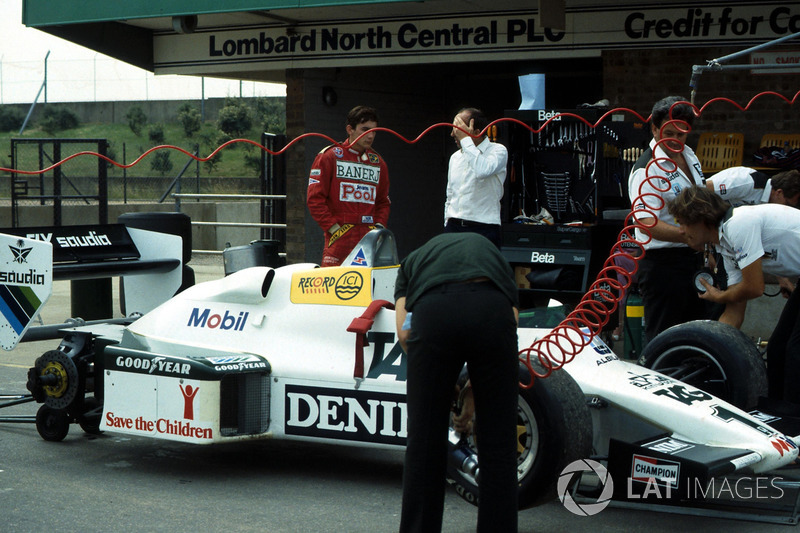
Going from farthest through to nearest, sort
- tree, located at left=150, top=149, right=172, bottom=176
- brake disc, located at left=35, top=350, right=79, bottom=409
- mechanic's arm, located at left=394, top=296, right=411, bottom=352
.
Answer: tree, located at left=150, top=149, right=172, bottom=176 → brake disc, located at left=35, top=350, right=79, bottom=409 → mechanic's arm, located at left=394, top=296, right=411, bottom=352

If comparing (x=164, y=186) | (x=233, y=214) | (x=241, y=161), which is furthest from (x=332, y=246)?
(x=241, y=161)

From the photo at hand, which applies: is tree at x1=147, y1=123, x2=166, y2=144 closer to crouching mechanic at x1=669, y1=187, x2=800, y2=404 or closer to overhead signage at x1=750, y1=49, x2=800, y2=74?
overhead signage at x1=750, y1=49, x2=800, y2=74

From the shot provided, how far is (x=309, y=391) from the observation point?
5.66m

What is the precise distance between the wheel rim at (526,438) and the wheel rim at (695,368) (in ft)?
4.52

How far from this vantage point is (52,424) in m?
6.53

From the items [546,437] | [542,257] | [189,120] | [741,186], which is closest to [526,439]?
[546,437]

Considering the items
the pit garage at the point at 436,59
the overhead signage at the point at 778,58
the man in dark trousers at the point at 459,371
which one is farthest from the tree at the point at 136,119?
the man in dark trousers at the point at 459,371

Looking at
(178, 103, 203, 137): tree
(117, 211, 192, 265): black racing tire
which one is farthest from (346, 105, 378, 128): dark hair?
(178, 103, 203, 137): tree

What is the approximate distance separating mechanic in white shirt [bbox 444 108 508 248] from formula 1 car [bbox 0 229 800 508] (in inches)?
70.2

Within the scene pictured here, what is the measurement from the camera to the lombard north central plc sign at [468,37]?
34.0 feet

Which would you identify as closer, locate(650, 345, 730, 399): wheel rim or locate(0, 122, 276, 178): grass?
locate(650, 345, 730, 399): wheel rim

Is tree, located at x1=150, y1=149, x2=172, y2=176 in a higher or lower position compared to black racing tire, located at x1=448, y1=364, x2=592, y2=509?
higher

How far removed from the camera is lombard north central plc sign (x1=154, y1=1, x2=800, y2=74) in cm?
1037

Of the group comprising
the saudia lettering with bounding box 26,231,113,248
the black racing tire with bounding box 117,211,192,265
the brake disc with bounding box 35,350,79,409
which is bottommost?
the brake disc with bounding box 35,350,79,409
